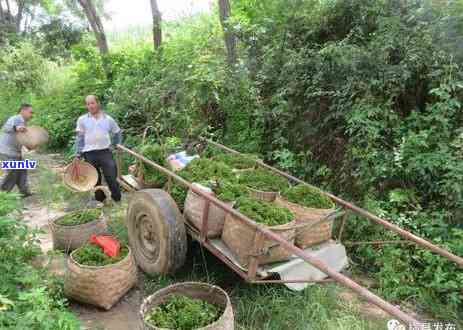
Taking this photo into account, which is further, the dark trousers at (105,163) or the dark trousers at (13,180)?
the dark trousers at (13,180)

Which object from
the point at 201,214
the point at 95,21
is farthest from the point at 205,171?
the point at 95,21

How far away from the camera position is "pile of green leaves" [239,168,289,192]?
4268mm

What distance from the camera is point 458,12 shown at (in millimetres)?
5160

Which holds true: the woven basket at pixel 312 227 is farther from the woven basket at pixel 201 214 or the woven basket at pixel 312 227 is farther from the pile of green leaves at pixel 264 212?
the woven basket at pixel 201 214

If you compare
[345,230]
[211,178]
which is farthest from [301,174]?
[211,178]

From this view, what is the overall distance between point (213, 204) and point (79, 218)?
6.65ft

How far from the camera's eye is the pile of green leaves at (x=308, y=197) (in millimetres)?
3875

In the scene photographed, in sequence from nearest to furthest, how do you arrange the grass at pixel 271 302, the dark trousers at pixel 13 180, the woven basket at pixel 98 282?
the grass at pixel 271 302
the woven basket at pixel 98 282
the dark trousers at pixel 13 180

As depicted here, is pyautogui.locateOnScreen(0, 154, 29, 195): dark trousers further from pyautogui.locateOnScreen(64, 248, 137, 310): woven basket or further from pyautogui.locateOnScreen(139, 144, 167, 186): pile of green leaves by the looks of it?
pyautogui.locateOnScreen(64, 248, 137, 310): woven basket

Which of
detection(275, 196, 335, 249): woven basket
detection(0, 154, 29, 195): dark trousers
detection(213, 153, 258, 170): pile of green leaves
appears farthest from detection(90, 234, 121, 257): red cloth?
detection(0, 154, 29, 195): dark trousers

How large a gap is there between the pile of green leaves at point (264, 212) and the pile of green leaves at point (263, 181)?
0.59 meters

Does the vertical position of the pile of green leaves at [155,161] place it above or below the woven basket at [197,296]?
above

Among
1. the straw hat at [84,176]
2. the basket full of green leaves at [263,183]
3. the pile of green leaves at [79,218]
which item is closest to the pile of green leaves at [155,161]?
the pile of green leaves at [79,218]

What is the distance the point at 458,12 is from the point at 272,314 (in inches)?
172
